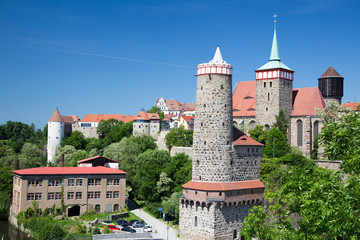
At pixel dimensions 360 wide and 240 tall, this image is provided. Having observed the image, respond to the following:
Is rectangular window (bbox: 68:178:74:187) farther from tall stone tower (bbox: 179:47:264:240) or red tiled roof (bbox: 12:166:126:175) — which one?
tall stone tower (bbox: 179:47:264:240)

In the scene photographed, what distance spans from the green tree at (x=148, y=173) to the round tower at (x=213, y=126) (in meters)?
12.2

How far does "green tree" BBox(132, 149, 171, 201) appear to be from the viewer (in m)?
51.4

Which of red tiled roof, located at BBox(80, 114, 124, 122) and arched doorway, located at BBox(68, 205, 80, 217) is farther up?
red tiled roof, located at BBox(80, 114, 124, 122)

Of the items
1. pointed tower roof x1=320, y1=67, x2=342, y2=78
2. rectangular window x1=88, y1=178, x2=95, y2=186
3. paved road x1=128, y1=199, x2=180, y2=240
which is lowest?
paved road x1=128, y1=199, x2=180, y2=240

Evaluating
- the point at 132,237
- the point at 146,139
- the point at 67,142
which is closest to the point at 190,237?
the point at 132,237

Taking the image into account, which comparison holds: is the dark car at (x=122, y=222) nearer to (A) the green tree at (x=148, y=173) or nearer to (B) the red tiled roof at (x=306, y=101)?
(A) the green tree at (x=148, y=173)

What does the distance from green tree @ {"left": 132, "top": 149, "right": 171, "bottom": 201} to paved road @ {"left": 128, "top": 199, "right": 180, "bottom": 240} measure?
2030 millimetres

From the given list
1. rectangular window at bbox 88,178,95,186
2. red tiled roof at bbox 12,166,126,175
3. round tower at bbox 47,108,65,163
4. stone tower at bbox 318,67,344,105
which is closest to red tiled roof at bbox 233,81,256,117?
stone tower at bbox 318,67,344,105

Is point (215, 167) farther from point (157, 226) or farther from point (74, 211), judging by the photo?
point (74, 211)

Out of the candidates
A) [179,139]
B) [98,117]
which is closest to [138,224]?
[179,139]

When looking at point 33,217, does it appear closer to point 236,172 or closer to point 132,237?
point 132,237

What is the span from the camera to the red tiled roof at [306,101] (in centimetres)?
5719

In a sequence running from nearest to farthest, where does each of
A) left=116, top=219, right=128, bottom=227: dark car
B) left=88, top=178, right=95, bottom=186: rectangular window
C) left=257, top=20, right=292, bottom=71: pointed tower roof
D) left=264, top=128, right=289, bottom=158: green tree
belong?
left=116, top=219, right=128, bottom=227: dark car
left=88, top=178, right=95, bottom=186: rectangular window
left=264, top=128, right=289, bottom=158: green tree
left=257, top=20, right=292, bottom=71: pointed tower roof

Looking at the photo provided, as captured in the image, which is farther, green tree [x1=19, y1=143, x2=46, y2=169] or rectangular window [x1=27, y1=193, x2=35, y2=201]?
green tree [x1=19, y1=143, x2=46, y2=169]
